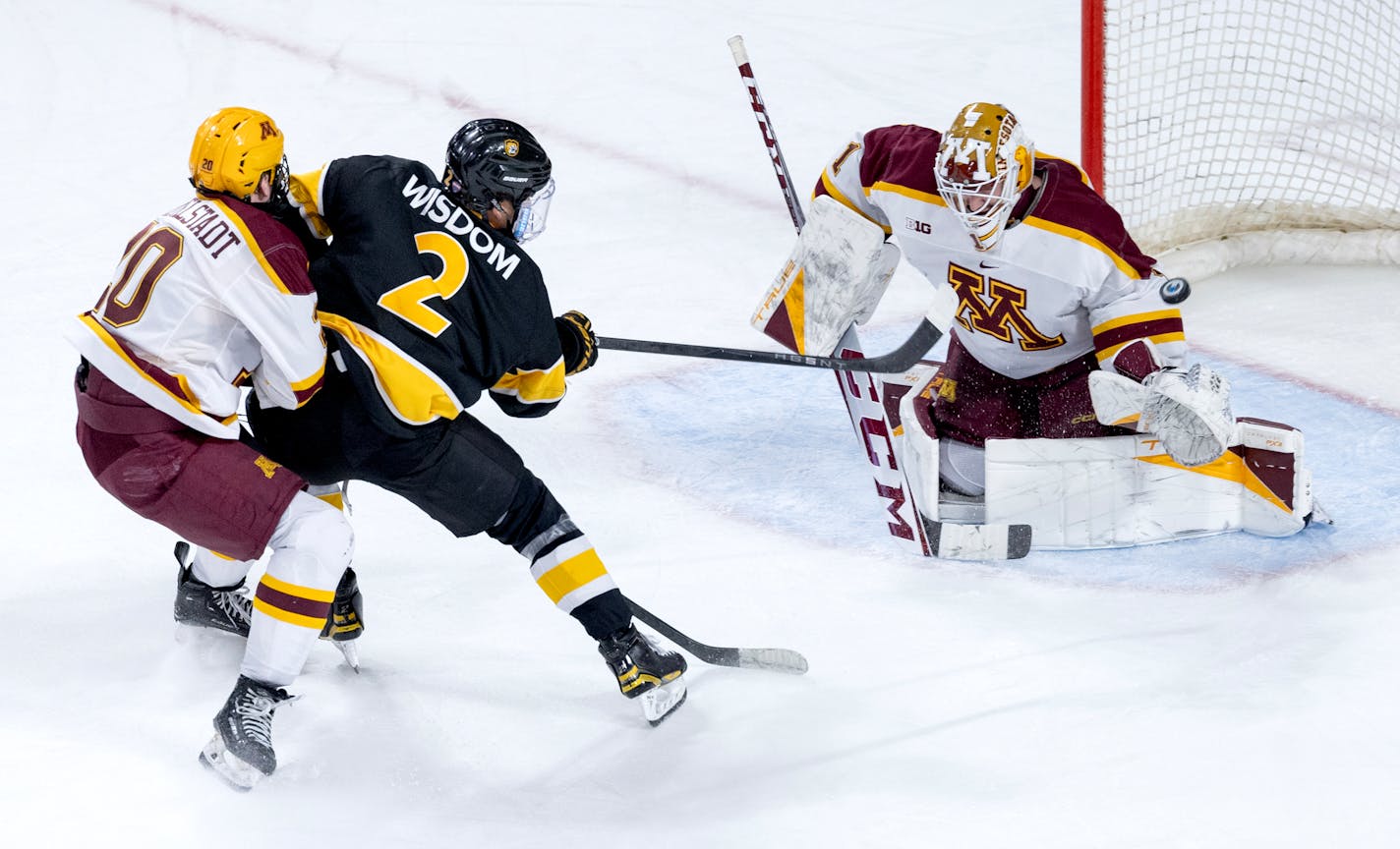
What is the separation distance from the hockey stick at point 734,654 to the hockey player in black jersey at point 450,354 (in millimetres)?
127

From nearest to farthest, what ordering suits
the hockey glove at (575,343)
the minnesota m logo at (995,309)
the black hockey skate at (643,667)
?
the black hockey skate at (643,667), the hockey glove at (575,343), the minnesota m logo at (995,309)

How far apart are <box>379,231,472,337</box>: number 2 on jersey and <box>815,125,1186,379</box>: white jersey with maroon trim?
107 centimetres

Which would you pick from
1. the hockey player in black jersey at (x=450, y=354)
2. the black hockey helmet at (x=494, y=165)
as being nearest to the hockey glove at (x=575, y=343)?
the hockey player in black jersey at (x=450, y=354)

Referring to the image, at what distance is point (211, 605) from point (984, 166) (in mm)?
1592

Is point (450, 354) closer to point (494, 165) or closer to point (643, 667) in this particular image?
point (494, 165)

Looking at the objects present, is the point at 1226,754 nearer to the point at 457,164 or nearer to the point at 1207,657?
the point at 1207,657

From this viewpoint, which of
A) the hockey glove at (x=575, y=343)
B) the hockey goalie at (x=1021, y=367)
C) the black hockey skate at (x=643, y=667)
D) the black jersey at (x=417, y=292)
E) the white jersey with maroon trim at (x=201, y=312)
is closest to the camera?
the white jersey with maroon trim at (x=201, y=312)

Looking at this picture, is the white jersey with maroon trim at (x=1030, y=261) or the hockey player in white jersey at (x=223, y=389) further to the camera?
the white jersey with maroon trim at (x=1030, y=261)

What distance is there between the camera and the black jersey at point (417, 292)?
234 cm

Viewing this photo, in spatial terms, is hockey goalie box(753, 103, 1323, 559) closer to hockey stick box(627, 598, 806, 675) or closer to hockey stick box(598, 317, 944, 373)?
hockey stick box(598, 317, 944, 373)

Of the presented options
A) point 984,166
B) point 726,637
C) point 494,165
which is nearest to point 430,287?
point 494,165

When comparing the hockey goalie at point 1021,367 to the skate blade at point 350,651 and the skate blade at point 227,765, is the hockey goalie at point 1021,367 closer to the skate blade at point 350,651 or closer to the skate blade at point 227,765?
the skate blade at point 350,651

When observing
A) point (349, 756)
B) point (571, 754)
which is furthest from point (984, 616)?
point (349, 756)

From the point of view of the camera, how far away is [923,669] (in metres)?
2.71
